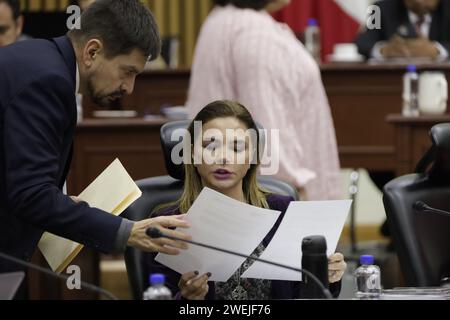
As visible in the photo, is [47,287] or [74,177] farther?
[74,177]

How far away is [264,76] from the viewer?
381 centimetres

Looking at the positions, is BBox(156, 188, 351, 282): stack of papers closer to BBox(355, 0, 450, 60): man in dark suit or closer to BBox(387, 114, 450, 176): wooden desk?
BBox(387, 114, 450, 176): wooden desk

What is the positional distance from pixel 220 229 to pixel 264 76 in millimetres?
1729

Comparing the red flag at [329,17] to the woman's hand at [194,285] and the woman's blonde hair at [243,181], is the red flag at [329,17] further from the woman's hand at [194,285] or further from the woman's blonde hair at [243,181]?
the woman's hand at [194,285]

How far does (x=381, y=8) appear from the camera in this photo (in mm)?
6223

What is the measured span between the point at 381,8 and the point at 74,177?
97.3 inches

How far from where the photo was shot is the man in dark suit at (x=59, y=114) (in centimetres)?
212

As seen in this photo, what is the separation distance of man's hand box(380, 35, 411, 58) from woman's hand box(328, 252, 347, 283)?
3685 millimetres

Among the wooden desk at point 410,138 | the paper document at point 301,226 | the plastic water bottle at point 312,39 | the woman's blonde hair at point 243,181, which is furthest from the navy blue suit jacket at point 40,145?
the plastic water bottle at point 312,39

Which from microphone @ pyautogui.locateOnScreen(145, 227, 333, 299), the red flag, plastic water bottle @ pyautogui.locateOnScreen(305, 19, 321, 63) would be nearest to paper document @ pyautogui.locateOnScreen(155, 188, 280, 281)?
microphone @ pyautogui.locateOnScreen(145, 227, 333, 299)

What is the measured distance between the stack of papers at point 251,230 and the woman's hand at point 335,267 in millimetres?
116

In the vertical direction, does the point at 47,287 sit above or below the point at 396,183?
below

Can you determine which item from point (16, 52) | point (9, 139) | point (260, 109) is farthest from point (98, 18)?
point (260, 109)
